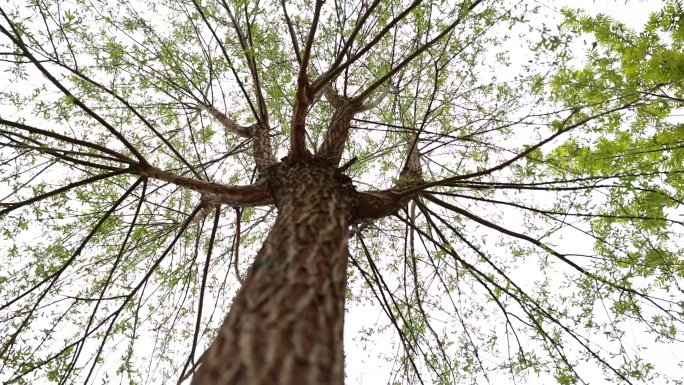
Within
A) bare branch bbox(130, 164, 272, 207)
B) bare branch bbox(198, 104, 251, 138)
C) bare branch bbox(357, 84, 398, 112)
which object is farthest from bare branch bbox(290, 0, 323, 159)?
bare branch bbox(198, 104, 251, 138)

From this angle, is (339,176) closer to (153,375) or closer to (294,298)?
(294,298)

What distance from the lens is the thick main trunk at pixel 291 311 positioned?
1.12m

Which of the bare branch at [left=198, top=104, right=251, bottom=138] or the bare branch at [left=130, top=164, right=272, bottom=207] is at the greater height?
the bare branch at [left=198, top=104, right=251, bottom=138]

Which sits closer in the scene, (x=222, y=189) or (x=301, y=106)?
(x=301, y=106)

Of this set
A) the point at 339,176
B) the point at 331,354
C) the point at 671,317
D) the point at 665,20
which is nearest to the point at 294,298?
the point at 331,354

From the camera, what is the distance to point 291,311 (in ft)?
4.38

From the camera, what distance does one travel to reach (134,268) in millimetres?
3900

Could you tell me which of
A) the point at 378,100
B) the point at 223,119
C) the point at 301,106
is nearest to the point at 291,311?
the point at 301,106

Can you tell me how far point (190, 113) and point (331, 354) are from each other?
3748 millimetres

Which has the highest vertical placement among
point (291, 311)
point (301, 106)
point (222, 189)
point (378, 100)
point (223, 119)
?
point (223, 119)

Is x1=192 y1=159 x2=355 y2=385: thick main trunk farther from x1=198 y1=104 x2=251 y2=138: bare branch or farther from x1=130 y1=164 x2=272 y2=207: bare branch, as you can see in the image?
x1=198 y1=104 x2=251 y2=138: bare branch

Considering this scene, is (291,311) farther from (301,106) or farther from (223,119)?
(223,119)

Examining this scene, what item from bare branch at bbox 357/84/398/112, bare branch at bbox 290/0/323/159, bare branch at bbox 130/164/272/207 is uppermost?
bare branch at bbox 357/84/398/112

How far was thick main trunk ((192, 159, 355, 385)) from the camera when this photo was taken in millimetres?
1116
